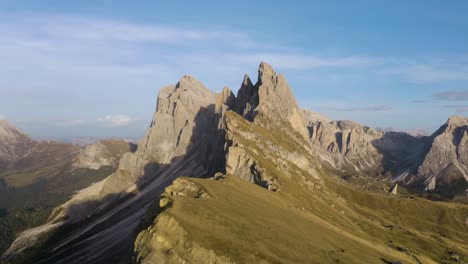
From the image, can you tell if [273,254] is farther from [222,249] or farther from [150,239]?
[150,239]

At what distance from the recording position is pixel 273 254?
9431 centimetres

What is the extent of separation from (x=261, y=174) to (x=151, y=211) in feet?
293

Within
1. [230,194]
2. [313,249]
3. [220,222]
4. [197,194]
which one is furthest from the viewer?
[230,194]

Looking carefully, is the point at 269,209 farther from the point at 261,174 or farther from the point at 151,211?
the point at 261,174

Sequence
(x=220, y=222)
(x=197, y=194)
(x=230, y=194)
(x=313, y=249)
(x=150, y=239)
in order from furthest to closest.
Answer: (x=230, y=194) < (x=197, y=194) < (x=313, y=249) < (x=220, y=222) < (x=150, y=239)

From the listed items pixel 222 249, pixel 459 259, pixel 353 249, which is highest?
pixel 222 249

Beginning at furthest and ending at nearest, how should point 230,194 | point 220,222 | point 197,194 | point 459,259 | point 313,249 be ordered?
point 459,259, point 230,194, point 197,194, point 313,249, point 220,222

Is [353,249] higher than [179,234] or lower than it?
lower

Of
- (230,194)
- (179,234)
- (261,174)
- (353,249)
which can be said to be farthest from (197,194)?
(261,174)

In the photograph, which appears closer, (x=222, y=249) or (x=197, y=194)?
(x=222, y=249)

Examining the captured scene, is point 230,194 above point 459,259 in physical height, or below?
above

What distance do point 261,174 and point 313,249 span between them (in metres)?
87.4

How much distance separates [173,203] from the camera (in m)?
103

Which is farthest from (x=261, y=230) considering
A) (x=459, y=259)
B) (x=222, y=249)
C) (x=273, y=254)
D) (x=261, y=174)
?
(x=459, y=259)
